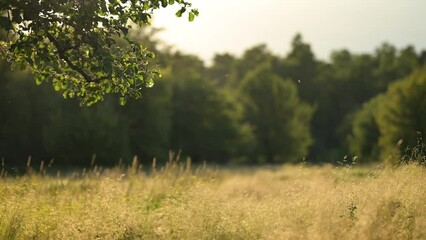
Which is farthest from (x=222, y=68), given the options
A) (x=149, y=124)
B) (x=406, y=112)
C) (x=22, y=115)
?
(x=22, y=115)

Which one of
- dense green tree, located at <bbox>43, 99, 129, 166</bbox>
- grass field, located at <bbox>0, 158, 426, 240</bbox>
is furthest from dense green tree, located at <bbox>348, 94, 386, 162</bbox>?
grass field, located at <bbox>0, 158, 426, 240</bbox>

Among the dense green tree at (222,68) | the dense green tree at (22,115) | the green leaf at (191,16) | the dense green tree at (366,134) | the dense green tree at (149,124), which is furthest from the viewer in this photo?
the dense green tree at (222,68)

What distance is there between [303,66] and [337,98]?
6.45 metres

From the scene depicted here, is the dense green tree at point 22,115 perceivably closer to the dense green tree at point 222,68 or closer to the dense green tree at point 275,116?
the dense green tree at point 275,116

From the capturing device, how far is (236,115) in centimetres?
4922

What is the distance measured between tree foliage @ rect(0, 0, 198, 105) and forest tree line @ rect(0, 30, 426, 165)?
10.8 metres

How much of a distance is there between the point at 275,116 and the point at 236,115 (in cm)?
466

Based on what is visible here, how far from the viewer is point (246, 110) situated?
5281cm

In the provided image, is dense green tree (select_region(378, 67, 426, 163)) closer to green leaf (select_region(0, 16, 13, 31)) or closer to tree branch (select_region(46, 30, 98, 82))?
tree branch (select_region(46, 30, 98, 82))

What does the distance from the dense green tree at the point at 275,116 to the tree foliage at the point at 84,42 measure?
42.6 metres

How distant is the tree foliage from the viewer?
7535 millimetres

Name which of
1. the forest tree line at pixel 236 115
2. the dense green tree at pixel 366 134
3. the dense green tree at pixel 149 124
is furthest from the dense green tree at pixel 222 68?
the dense green tree at pixel 149 124

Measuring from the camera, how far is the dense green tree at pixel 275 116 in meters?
51.1

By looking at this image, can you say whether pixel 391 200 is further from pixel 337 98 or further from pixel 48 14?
pixel 337 98
